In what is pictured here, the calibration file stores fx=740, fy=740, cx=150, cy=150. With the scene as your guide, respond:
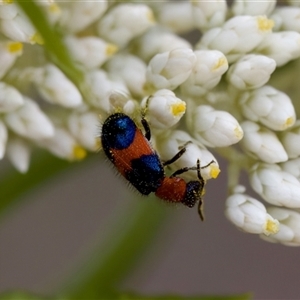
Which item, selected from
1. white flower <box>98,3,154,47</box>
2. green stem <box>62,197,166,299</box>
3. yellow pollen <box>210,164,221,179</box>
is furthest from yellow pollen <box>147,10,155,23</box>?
green stem <box>62,197,166,299</box>

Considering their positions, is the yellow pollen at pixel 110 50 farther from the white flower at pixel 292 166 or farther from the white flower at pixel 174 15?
the white flower at pixel 292 166

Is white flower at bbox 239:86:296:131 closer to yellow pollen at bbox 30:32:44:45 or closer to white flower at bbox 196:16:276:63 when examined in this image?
white flower at bbox 196:16:276:63

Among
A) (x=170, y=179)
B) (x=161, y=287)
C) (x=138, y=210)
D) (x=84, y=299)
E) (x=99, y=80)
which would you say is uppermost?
(x=99, y=80)

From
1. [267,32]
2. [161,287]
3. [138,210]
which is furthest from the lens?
[161,287]

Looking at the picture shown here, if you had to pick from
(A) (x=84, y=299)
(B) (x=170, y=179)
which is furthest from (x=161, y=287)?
(B) (x=170, y=179)

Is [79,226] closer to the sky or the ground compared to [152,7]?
closer to the ground

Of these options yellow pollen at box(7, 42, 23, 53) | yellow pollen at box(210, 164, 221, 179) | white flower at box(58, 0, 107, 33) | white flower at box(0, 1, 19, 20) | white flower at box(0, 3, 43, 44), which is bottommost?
yellow pollen at box(210, 164, 221, 179)

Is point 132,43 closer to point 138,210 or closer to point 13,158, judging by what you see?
point 13,158
